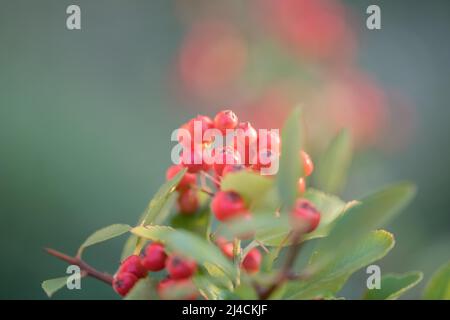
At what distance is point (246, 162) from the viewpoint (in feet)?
1.59

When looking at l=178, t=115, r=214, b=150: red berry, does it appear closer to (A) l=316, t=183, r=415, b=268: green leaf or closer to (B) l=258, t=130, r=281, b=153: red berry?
(B) l=258, t=130, r=281, b=153: red berry

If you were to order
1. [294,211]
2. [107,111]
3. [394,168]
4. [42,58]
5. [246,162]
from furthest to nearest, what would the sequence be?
[42,58], [107,111], [394,168], [246,162], [294,211]

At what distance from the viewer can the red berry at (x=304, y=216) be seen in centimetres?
37

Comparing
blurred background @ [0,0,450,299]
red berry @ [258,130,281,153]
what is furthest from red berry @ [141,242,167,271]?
blurred background @ [0,0,450,299]

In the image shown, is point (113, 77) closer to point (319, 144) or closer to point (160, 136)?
point (160, 136)

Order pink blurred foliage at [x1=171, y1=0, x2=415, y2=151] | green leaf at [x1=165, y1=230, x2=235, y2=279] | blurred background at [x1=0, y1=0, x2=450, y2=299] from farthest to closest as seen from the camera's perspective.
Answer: pink blurred foliage at [x1=171, y1=0, x2=415, y2=151], blurred background at [x1=0, y1=0, x2=450, y2=299], green leaf at [x1=165, y1=230, x2=235, y2=279]

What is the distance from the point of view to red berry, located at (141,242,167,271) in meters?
0.44

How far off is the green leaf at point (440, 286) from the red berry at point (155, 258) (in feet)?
0.54

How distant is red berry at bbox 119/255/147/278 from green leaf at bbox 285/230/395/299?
12 cm

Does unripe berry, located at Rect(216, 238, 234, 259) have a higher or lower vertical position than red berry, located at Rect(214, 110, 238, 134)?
lower

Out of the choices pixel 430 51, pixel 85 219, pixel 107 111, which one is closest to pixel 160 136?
pixel 107 111

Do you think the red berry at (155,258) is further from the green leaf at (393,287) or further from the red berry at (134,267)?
the green leaf at (393,287)

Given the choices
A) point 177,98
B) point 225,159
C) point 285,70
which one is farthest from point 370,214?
point 177,98
